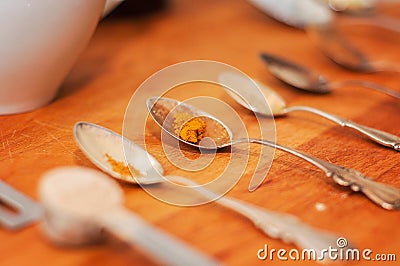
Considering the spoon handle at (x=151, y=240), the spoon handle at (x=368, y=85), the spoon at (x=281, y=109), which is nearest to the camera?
the spoon handle at (x=151, y=240)

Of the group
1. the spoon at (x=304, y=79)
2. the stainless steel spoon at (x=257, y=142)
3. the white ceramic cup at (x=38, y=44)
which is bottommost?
the spoon at (x=304, y=79)

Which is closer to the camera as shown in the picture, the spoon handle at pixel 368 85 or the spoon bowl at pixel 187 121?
the spoon bowl at pixel 187 121

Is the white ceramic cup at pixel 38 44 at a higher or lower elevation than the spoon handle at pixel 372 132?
higher

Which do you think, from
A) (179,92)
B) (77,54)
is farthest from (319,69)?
(77,54)

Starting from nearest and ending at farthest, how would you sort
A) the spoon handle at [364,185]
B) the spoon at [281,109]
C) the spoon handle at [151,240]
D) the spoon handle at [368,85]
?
the spoon handle at [151,240] → the spoon handle at [364,185] → the spoon at [281,109] → the spoon handle at [368,85]

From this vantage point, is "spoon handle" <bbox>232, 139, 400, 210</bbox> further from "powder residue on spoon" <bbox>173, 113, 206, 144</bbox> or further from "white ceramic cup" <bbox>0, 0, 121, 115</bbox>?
"white ceramic cup" <bbox>0, 0, 121, 115</bbox>

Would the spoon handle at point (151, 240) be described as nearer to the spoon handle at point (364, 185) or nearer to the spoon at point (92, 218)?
the spoon at point (92, 218)

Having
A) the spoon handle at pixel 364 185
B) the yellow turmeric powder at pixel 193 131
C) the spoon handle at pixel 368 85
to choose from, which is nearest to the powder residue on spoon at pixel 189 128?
the yellow turmeric powder at pixel 193 131
